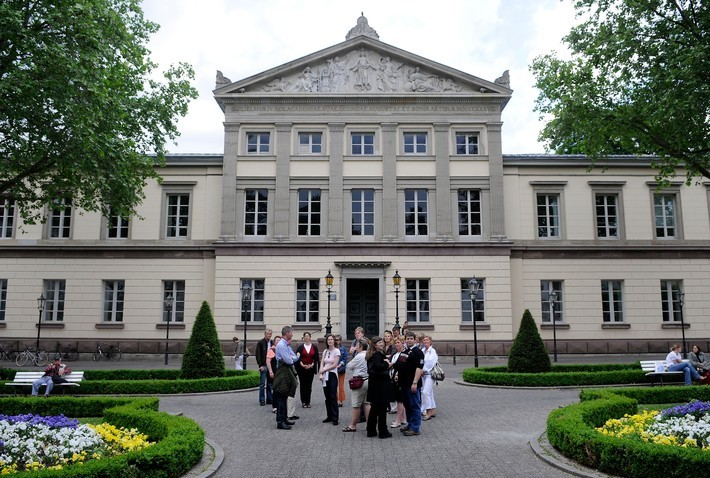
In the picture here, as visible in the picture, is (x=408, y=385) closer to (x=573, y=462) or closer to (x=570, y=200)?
(x=573, y=462)

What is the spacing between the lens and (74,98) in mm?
19766

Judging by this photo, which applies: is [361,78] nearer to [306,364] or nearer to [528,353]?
[528,353]

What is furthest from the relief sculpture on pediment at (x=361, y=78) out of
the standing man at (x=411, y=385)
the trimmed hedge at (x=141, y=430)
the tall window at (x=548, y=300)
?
the standing man at (x=411, y=385)

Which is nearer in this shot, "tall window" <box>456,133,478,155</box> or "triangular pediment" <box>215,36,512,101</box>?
"triangular pediment" <box>215,36,512,101</box>

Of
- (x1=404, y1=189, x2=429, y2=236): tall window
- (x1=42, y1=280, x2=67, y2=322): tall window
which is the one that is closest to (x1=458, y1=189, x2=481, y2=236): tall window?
(x1=404, y1=189, x2=429, y2=236): tall window

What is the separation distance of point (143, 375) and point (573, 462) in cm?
1606

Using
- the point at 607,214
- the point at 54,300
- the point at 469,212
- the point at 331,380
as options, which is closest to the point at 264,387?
the point at 331,380

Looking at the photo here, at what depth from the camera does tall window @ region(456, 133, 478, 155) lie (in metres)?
34.3

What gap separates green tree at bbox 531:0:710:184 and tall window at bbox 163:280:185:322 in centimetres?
2184

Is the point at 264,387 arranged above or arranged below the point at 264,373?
below

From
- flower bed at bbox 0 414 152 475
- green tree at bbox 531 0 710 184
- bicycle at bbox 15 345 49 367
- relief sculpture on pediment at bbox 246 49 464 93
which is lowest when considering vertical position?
bicycle at bbox 15 345 49 367

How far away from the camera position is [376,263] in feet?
107

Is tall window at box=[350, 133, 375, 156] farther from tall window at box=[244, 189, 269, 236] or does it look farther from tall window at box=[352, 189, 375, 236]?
tall window at box=[244, 189, 269, 236]

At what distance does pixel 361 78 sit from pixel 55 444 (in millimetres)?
28606
